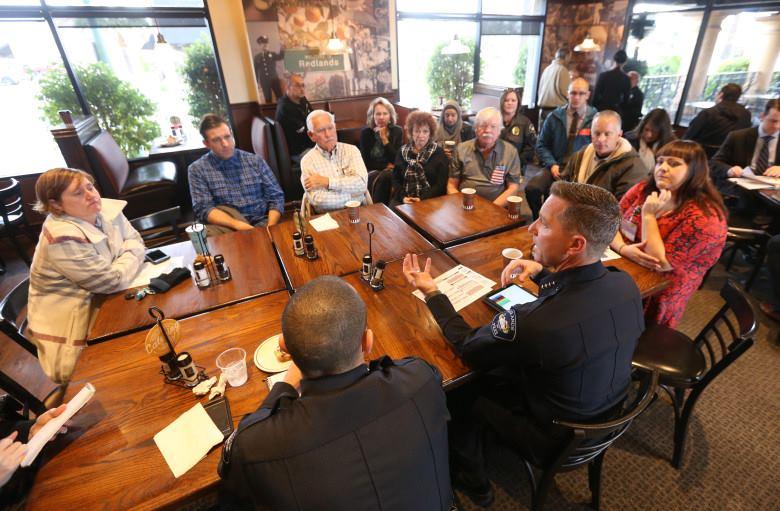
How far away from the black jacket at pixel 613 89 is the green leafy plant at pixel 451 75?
2.28 m

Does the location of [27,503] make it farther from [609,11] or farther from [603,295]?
[609,11]

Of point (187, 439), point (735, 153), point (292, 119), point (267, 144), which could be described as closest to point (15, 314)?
point (187, 439)

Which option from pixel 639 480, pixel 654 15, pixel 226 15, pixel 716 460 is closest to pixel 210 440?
pixel 639 480

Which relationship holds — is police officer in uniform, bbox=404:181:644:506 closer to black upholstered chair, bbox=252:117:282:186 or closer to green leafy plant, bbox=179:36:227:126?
black upholstered chair, bbox=252:117:282:186

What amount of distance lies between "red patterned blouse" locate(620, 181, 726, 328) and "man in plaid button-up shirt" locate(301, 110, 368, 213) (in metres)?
2.14

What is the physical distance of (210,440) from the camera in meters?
1.10

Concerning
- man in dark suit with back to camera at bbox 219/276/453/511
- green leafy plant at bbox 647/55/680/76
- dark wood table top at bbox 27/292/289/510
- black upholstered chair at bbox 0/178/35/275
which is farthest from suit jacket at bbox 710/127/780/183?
black upholstered chair at bbox 0/178/35/275

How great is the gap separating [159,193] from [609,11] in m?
8.27

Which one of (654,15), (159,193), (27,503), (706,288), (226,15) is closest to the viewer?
(27,503)

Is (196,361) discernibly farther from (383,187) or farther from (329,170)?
(383,187)

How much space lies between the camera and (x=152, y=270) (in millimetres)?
1995

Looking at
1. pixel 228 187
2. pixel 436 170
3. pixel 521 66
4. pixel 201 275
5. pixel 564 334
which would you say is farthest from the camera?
pixel 521 66

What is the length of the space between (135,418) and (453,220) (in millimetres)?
2009

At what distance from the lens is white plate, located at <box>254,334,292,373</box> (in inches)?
53.0
